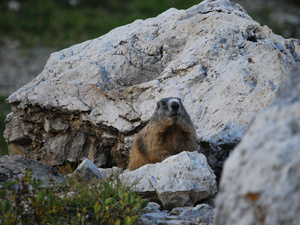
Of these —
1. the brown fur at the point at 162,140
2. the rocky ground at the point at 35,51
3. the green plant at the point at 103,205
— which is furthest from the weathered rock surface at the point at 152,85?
the rocky ground at the point at 35,51

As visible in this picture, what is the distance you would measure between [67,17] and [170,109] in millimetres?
12961

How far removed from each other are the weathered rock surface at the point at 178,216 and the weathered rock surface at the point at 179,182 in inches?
6.0

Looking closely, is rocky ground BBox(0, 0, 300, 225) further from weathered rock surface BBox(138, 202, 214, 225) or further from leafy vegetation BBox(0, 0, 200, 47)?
leafy vegetation BBox(0, 0, 200, 47)

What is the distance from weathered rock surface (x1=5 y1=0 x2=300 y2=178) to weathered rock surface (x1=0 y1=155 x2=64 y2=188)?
1501 mm

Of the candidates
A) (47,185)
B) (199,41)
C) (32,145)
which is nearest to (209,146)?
(199,41)

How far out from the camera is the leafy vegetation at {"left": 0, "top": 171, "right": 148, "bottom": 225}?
3.34 metres

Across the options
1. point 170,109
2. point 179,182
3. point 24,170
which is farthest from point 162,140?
point 24,170

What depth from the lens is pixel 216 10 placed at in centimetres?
726

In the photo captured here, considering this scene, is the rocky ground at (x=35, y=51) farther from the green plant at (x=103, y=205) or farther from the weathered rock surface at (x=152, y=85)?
the green plant at (x=103, y=205)

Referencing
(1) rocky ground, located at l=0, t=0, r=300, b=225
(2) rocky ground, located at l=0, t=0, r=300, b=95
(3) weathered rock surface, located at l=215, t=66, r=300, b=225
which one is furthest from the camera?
(2) rocky ground, located at l=0, t=0, r=300, b=95

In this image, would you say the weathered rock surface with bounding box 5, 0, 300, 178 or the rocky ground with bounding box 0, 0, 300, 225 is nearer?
the rocky ground with bounding box 0, 0, 300, 225

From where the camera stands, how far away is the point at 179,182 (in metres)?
4.46

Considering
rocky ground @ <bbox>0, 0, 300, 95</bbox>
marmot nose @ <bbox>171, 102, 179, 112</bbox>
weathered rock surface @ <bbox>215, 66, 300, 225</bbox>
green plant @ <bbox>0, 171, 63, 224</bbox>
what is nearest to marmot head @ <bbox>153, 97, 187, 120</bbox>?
marmot nose @ <bbox>171, 102, 179, 112</bbox>

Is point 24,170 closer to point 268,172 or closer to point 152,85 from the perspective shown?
point 152,85
